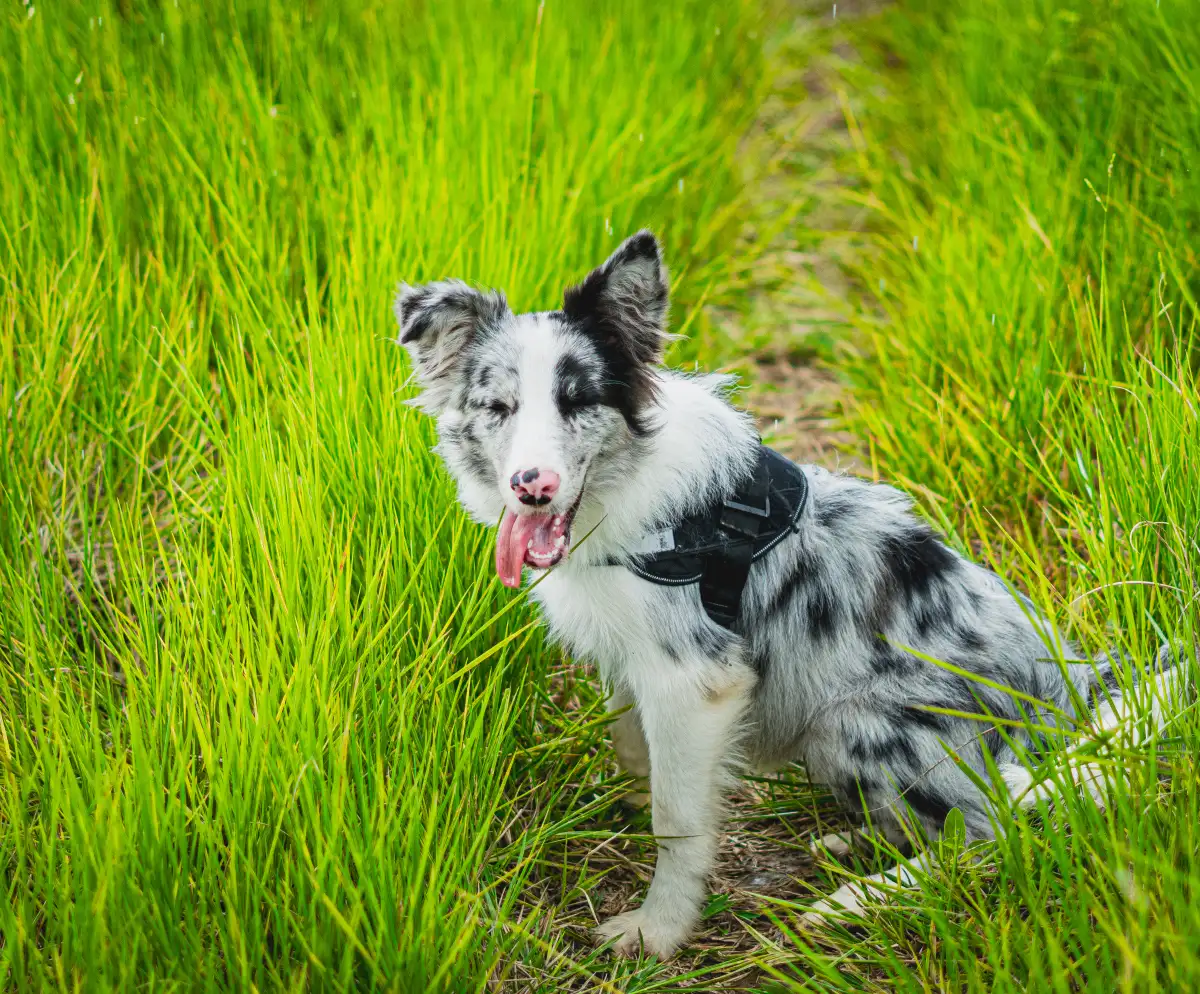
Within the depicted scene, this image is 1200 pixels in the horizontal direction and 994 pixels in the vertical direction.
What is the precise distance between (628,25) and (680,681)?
472 centimetres

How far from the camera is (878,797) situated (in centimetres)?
260

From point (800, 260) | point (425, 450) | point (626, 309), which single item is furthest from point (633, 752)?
point (800, 260)

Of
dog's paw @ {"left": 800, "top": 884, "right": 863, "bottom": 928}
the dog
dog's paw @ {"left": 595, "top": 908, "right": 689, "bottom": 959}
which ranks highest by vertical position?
the dog

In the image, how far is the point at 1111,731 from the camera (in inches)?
77.9

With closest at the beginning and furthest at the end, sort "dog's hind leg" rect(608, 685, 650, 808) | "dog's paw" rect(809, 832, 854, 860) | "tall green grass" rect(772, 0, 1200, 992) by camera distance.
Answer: "tall green grass" rect(772, 0, 1200, 992)
"dog's paw" rect(809, 832, 854, 860)
"dog's hind leg" rect(608, 685, 650, 808)

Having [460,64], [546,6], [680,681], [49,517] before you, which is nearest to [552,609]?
[680,681]

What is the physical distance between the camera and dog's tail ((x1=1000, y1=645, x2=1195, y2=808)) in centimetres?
203

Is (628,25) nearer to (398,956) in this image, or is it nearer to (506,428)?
(506,428)

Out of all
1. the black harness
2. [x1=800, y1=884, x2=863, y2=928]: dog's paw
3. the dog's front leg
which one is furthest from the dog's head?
[x1=800, y1=884, x2=863, y2=928]: dog's paw

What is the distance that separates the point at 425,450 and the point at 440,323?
56cm

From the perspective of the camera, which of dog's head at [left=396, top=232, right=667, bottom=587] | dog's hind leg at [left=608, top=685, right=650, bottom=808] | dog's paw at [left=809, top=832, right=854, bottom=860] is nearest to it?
dog's head at [left=396, top=232, right=667, bottom=587]

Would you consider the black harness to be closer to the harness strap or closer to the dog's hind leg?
the harness strap

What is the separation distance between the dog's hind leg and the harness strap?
554mm

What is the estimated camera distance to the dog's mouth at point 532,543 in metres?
2.39
